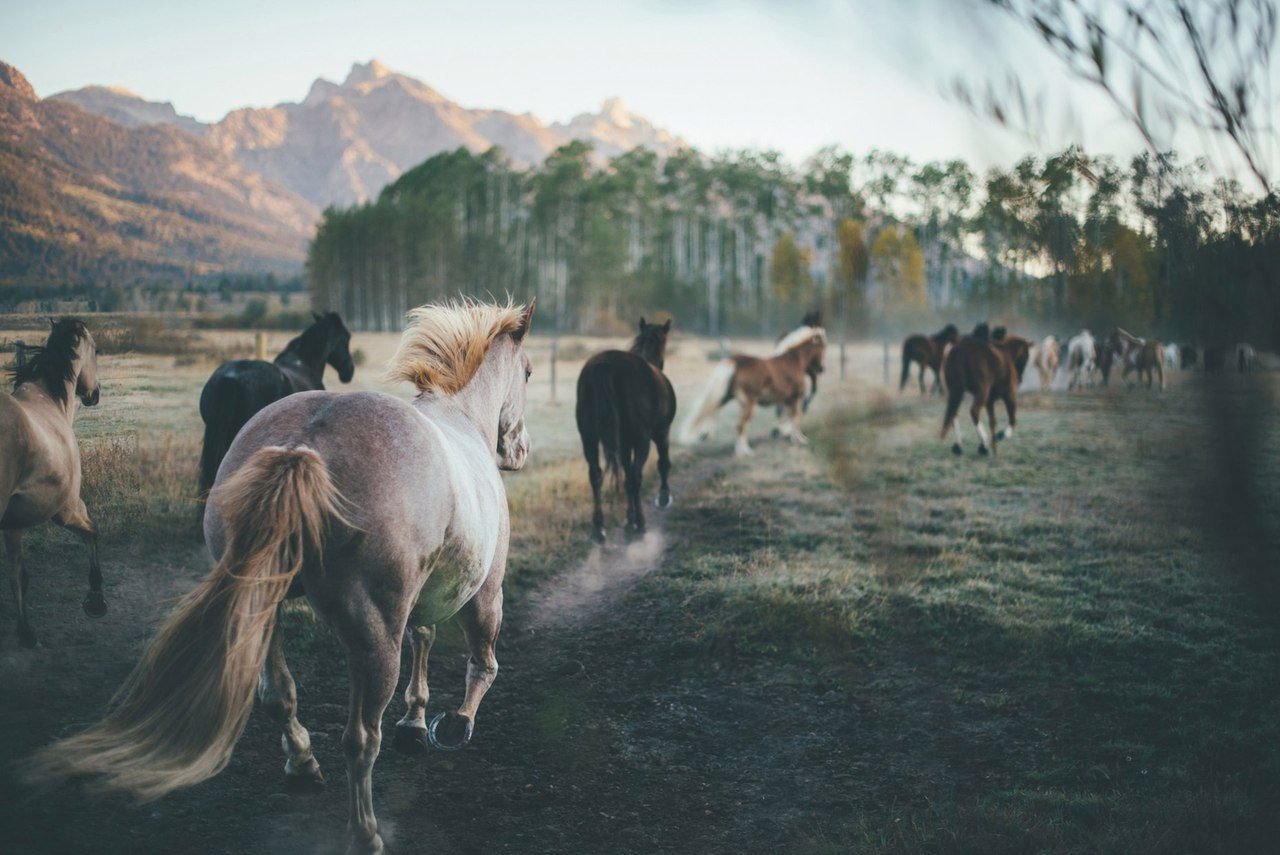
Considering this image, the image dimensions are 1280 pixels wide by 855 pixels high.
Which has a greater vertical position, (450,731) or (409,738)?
(450,731)

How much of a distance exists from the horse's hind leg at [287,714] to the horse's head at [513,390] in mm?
1582

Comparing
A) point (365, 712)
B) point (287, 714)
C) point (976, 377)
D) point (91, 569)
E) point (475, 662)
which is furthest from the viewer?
point (976, 377)

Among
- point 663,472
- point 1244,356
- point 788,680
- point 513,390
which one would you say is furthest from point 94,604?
point 1244,356

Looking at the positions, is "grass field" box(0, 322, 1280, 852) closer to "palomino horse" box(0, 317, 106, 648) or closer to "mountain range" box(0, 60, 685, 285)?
"palomino horse" box(0, 317, 106, 648)

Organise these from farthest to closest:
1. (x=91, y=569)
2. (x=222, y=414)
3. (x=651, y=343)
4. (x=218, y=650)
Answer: (x=651, y=343) → (x=222, y=414) → (x=91, y=569) → (x=218, y=650)

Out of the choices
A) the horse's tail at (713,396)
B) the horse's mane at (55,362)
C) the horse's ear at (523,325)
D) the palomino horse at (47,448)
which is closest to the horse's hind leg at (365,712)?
the horse's ear at (523,325)

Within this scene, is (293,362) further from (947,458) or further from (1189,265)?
(947,458)

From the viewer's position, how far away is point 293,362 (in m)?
7.38

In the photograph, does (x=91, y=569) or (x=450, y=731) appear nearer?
(x=450, y=731)

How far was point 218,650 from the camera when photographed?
235cm

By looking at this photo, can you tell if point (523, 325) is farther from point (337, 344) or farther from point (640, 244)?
point (640, 244)

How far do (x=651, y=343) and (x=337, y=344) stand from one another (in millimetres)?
3484

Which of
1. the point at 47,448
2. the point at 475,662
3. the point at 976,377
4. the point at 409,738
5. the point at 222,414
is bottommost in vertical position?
the point at 409,738

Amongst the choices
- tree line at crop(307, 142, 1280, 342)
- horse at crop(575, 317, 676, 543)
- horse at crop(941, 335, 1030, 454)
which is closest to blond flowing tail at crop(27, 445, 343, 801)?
horse at crop(575, 317, 676, 543)
